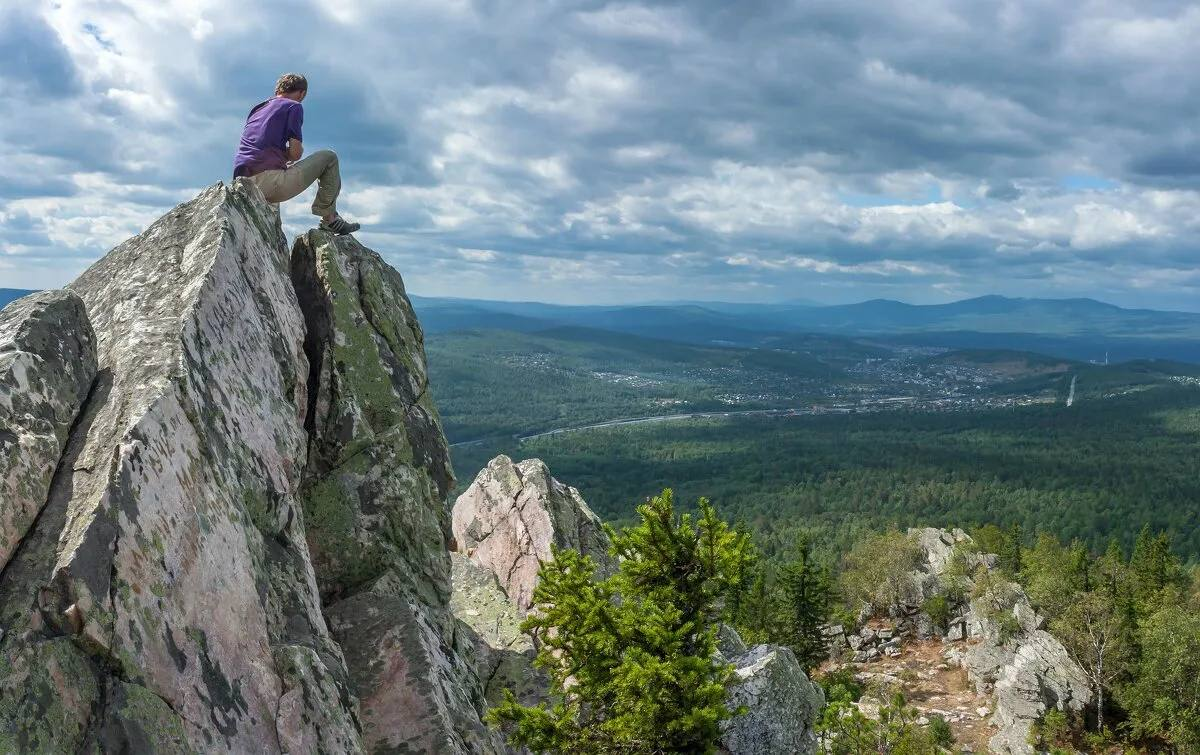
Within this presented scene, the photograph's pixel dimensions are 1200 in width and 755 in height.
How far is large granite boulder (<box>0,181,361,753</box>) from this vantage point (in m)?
7.92

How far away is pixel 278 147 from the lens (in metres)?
17.3

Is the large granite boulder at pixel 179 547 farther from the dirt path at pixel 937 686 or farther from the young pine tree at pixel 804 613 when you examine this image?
the young pine tree at pixel 804 613

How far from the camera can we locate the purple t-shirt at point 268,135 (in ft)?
55.6

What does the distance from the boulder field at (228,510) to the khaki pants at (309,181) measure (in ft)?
3.21

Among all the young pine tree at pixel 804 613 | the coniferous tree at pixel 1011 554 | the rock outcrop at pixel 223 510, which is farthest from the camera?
the coniferous tree at pixel 1011 554

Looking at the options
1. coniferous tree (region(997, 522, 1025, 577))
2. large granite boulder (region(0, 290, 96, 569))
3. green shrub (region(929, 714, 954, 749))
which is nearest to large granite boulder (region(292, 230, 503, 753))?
large granite boulder (region(0, 290, 96, 569))

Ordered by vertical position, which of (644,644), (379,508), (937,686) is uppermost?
(379,508)

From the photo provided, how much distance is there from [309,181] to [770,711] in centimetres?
2161

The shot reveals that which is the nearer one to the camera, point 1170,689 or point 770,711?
point 770,711

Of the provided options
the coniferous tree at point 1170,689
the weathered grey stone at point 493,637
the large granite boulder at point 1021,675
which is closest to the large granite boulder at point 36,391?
the weathered grey stone at point 493,637

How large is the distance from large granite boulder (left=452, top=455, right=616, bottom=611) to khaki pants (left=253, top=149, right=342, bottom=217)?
16774 millimetres

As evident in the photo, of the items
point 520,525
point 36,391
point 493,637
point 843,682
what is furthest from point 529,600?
point 843,682

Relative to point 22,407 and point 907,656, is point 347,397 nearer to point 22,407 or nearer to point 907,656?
point 22,407

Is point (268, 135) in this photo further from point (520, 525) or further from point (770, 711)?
point (770, 711)
